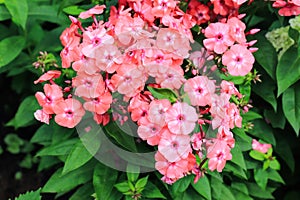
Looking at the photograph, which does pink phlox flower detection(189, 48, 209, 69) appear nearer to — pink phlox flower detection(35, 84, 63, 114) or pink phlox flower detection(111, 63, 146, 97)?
pink phlox flower detection(111, 63, 146, 97)

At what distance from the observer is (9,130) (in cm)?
361

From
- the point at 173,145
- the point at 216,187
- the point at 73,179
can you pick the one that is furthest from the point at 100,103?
the point at 216,187

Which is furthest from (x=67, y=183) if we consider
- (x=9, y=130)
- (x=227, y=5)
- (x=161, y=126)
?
(x=9, y=130)

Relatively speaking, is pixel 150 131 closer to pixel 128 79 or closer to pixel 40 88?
pixel 128 79

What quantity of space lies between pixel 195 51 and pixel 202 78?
0.26 meters

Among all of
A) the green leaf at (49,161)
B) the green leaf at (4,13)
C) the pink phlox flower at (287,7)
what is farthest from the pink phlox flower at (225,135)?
the green leaf at (4,13)

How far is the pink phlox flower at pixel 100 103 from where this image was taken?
1938 millimetres

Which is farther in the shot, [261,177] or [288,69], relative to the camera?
[261,177]

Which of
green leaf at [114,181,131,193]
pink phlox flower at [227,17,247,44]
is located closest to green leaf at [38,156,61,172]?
green leaf at [114,181,131,193]

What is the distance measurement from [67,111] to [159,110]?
37 centimetres

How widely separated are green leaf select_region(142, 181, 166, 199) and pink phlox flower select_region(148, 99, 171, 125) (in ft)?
1.66

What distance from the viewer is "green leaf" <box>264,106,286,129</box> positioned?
2.68 metres

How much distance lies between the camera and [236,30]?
2.08 metres

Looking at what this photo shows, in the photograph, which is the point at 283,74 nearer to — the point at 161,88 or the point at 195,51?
the point at 195,51
